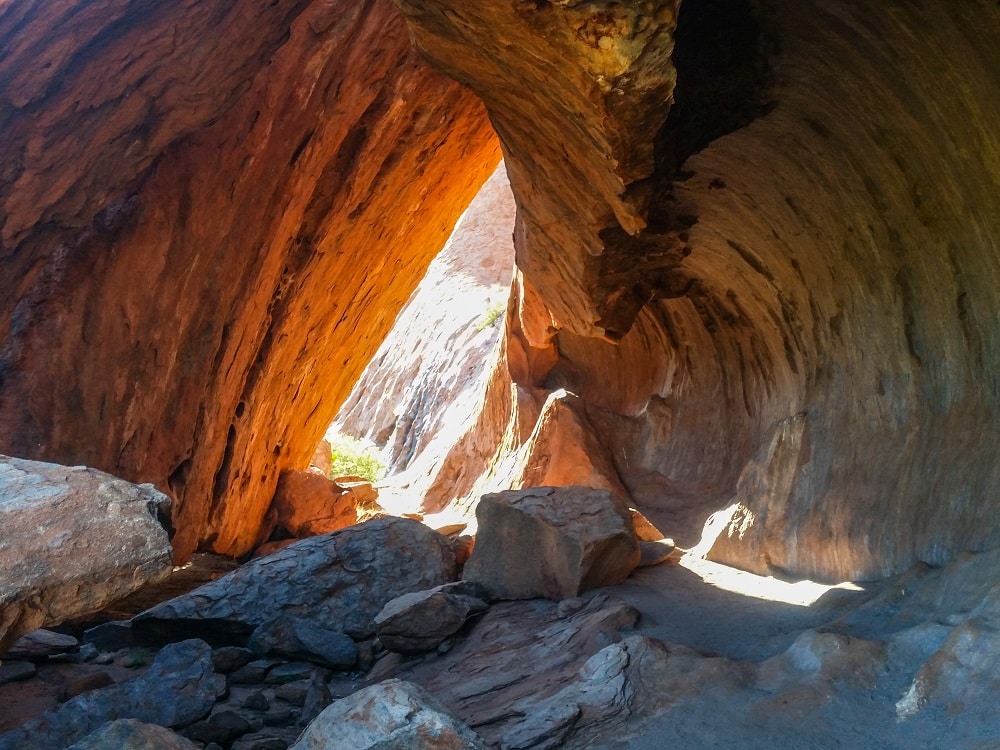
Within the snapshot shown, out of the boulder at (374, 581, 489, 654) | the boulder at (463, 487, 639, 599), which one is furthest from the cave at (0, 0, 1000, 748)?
the boulder at (374, 581, 489, 654)

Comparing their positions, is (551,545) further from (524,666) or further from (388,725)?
(388,725)

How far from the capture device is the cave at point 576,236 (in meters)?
4.29

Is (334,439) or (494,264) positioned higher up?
(494,264)

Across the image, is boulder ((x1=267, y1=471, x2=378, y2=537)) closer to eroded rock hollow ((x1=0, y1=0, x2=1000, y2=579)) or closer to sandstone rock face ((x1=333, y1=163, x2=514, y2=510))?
eroded rock hollow ((x1=0, y1=0, x2=1000, y2=579))

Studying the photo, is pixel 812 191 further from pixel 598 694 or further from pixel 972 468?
pixel 598 694

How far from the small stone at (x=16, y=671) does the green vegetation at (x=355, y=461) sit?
1555 cm

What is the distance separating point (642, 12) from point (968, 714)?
2.94 m

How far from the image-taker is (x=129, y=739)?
11.2ft

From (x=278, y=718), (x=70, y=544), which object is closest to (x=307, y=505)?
(x=278, y=718)

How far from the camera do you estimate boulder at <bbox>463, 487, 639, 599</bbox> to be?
646 cm

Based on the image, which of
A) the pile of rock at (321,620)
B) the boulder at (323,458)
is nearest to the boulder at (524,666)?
the pile of rock at (321,620)

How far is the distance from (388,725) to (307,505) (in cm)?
918

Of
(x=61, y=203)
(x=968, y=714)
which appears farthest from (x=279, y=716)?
(x=61, y=203)

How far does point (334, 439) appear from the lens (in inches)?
999
